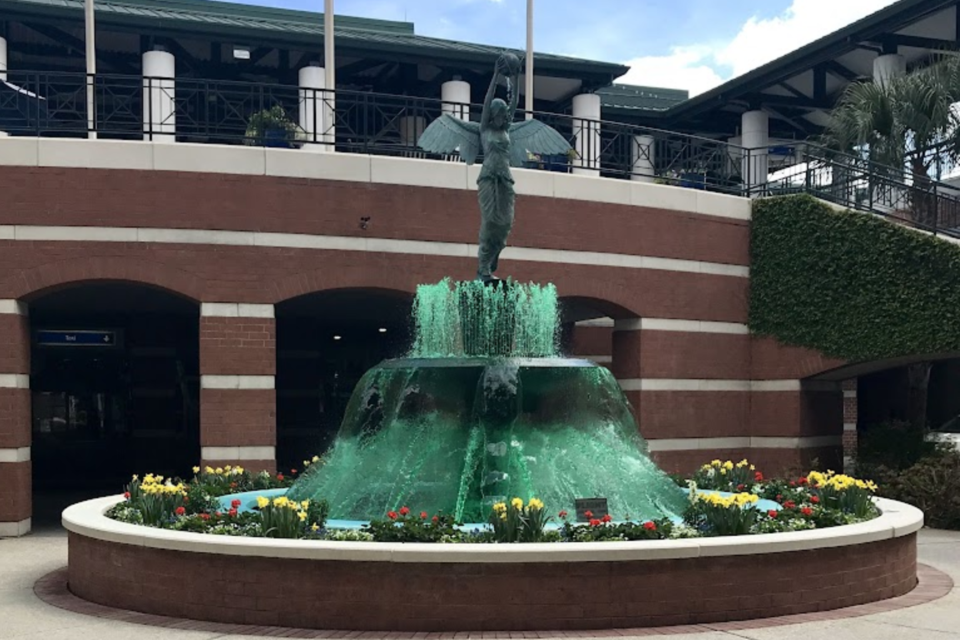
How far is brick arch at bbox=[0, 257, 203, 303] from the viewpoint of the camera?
48.4ft

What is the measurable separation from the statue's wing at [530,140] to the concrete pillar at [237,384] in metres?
4.93

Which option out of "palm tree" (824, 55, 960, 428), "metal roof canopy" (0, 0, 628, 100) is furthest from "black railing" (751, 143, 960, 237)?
"metal roof canopy" (0, 0, 628, 100)

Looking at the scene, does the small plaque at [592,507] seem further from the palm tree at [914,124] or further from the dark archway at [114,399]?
the dark archway at [114,399]

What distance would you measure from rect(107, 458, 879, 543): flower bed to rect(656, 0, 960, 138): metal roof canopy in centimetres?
1585

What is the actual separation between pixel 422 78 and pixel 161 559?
24.1 meters

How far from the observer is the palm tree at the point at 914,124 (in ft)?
66.0

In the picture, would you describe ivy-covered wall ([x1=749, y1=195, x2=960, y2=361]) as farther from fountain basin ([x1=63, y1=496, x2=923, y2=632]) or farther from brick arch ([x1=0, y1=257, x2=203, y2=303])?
brick arch ([x1=0, y1=257, x2=203, y2=303])

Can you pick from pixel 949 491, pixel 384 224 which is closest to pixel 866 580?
pixel 949 491

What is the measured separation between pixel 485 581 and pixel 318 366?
18.3 metres

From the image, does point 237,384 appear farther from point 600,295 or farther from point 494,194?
point 600,295

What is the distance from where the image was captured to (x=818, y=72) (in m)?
31.1

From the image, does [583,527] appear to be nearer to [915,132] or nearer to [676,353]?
[676,353]

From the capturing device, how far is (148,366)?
23.5 meters

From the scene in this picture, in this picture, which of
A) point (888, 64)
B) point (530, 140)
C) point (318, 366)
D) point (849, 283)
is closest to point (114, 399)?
point (318, 366)
